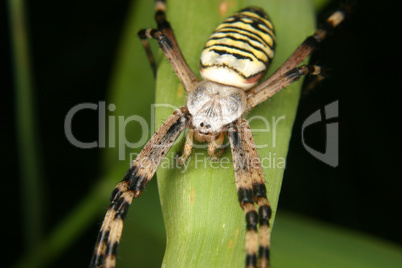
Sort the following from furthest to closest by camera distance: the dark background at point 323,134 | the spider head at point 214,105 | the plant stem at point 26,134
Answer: the dark background at point 323,134 < the plant stem at point 26,134 < the spider head at point 214,105

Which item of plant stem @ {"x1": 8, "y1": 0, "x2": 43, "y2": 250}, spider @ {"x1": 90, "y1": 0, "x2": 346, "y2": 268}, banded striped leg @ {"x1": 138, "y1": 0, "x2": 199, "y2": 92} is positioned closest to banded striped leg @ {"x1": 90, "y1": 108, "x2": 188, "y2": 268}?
spider @ {"x1": 90, "y1": 0, "x2": 346, "y2": 268}

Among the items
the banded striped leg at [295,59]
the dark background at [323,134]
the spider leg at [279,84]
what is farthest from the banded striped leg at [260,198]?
the dark background at [323,134]

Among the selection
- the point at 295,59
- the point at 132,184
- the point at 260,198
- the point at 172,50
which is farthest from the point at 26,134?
the point at 295,59

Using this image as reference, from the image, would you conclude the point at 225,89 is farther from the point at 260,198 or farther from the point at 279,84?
the point at 260,198

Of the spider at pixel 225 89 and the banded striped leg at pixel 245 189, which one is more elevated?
the spider at pixel 225 89

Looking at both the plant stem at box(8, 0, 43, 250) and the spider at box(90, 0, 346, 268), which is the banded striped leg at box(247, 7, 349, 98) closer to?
the spider at box(90, 0, 346, 268)

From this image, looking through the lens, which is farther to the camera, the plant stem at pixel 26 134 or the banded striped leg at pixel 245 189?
the plant stem at pixel 26 134

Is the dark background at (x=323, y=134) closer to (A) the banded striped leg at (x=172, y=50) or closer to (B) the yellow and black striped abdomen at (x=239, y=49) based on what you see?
(B) the yellow and black striped abdomen at (x=239, y=49)
